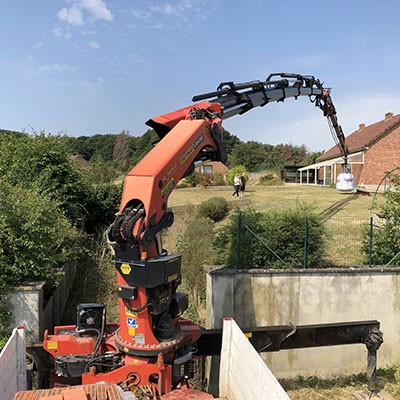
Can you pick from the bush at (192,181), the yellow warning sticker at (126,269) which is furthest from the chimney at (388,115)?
the yellow warning sticker at (126,269)

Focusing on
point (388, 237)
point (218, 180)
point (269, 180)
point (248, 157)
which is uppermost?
point (248, 157)

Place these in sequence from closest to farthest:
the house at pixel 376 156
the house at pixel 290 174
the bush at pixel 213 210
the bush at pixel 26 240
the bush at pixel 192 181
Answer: the bush at pixel 26 240, the bush at pixel 213 210, the house at pixel 376 156, the bush at pixel 192 181, the house at pixel 290 174

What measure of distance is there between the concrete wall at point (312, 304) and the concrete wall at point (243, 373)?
2619 mm

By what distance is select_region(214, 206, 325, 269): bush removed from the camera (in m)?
7.52

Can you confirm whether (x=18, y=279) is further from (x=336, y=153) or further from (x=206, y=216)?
(x=336, y=153)

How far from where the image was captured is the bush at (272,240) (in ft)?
24.7

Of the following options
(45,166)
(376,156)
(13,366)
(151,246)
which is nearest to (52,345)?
(13,366)

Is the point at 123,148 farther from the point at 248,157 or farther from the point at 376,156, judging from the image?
the point at 376,156

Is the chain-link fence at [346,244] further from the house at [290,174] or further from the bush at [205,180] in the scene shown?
the house at [290,174]

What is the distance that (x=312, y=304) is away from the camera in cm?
733

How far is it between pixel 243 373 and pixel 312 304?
159 inches

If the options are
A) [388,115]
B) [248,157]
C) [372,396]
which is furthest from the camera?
[248,157]

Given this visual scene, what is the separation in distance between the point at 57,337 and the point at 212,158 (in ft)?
9.74

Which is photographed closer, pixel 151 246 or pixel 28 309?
pixel 151 246
